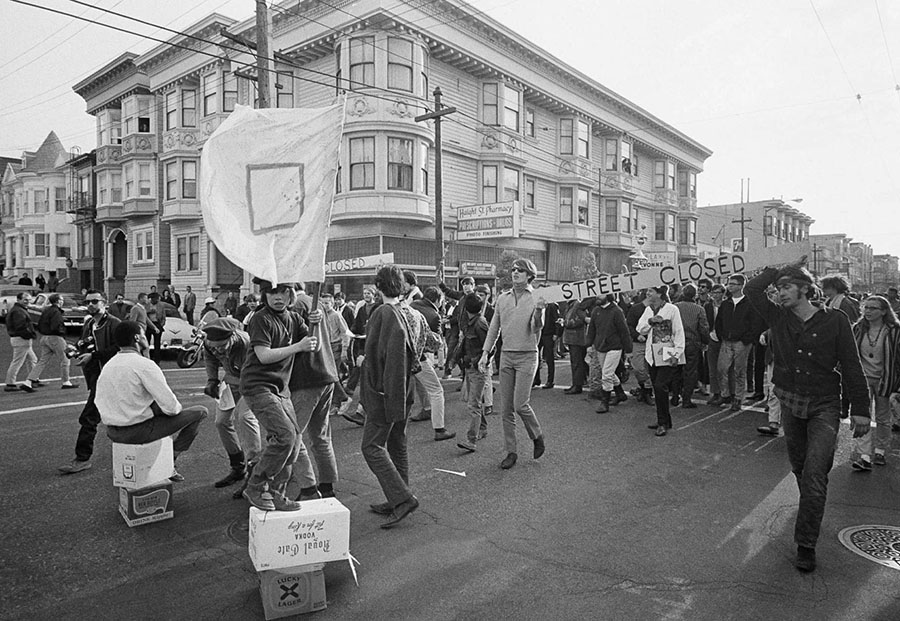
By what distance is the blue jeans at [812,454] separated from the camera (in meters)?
4.10

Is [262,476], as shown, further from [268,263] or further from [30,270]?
[30,270]

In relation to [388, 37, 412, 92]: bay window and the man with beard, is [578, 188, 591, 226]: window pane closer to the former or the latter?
[388, 37, 412, 92]: bay window

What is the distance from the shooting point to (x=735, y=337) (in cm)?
945

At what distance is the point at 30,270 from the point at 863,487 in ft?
184

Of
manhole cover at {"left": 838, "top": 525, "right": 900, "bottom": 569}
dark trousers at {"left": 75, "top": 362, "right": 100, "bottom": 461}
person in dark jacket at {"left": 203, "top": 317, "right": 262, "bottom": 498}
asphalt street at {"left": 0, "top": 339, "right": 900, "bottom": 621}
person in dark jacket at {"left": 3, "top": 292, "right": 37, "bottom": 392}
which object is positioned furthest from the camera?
person in dark jacket at {"left": 3, "top": 292, "right": 37, "bottom": 392}

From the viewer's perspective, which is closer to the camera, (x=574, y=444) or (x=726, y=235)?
(x=574, y=444)

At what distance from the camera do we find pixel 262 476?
439cm

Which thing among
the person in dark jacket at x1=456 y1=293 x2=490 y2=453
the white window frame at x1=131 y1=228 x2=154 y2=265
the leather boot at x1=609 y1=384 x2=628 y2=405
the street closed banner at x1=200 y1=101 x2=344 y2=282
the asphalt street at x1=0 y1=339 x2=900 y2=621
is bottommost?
the asphalt street at x1=0 y1=339 x2=900 y2=621

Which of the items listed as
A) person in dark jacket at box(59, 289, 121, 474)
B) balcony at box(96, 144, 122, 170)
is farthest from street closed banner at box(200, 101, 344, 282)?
balcony at box(96, 144, 122, 170)

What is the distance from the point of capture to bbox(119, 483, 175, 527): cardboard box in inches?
185

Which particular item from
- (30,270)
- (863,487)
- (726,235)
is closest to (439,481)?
(863,487)

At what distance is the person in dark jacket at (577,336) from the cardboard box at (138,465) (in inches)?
303

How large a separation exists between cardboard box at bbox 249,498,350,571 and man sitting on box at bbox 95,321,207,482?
187cm

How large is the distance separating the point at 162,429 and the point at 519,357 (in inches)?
134
